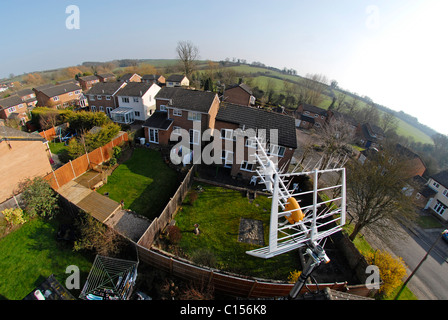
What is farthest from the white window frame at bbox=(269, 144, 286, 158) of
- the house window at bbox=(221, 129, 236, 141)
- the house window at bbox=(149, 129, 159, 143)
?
the house window at bbox=(149, 129, 159, 143)

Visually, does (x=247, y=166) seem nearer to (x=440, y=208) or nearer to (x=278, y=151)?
(x=278, y=151)

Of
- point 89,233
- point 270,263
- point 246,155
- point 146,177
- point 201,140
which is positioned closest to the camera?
point 89,233

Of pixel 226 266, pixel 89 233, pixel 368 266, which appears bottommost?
pixel 226 266

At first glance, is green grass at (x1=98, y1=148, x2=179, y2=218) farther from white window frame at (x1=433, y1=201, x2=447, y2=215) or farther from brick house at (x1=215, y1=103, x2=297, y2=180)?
white window frame at (x1=433, y1=201, x2=447, y2=215)

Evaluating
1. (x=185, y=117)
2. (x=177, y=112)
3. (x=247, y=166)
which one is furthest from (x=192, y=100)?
(x=247, y=166)
